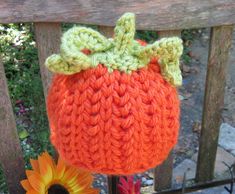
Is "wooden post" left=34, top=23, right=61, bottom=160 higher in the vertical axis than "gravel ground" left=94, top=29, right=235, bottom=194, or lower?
higher

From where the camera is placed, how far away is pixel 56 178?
4.63ft

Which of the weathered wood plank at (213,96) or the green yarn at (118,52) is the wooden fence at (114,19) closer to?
the weathered wood plank at (213,96)

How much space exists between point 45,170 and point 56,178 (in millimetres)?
45

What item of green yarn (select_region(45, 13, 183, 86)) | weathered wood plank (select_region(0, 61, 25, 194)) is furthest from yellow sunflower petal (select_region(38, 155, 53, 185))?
green yarn (select_region(45, 13, 183, 86))

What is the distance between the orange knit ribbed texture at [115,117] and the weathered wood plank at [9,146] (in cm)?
58

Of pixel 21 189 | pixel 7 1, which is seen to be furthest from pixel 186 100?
pixel 7 1

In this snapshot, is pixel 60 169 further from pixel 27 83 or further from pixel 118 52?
pixel 27 83

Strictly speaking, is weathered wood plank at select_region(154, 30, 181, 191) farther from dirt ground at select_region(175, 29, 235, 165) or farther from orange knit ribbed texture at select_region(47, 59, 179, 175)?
orange knit ribbed texture at select_region(47, 59, 179, 175)

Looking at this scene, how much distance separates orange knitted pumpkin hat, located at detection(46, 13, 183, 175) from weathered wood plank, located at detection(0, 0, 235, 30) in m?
0.35

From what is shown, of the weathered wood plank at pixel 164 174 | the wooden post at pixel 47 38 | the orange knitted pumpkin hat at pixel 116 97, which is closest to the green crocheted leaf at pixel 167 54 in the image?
the orange knitted pumpkin hat at pixel 116 97

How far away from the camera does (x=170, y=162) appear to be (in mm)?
1742

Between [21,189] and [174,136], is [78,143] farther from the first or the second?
[21,189]

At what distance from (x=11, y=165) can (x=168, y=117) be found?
2.99 feet

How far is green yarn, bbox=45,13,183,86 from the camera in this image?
878 millimetres
